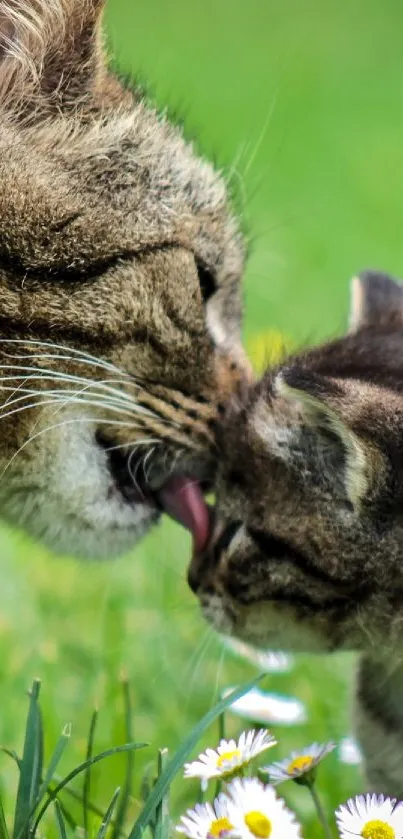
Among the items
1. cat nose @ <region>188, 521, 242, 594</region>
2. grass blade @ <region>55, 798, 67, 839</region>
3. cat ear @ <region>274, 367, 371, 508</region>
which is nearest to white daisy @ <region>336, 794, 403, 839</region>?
grass blade @ <region>55, 798, 67, 839</region>

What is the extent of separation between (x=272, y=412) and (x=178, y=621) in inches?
52.4

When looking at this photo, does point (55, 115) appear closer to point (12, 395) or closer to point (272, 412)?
point (12, 395)

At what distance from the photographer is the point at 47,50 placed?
249 centimetres

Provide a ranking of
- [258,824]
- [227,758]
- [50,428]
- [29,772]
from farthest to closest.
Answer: [50,428], [29,772], [227,758], [258,824]

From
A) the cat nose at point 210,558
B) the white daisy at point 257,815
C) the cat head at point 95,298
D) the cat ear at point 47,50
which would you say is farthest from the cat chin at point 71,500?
the white daisy at point 257,815

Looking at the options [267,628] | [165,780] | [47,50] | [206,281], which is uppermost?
[47,50]

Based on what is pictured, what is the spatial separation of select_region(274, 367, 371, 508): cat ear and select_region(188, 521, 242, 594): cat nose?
36 centimetres

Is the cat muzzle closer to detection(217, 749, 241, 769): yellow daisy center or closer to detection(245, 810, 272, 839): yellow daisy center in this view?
detection(217, 749, 241, 769): yellow daisy center

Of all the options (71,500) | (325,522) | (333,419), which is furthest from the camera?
(71,500)

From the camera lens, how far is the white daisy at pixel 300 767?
193 centimetres

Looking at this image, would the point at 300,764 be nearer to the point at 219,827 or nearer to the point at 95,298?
the point at 219,827

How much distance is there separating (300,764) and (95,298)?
1024 millimetres

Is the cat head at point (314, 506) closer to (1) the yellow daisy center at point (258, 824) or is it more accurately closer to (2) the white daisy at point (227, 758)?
(2) the white daisy at point (227, 758)

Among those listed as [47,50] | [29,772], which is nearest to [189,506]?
[29,772]
